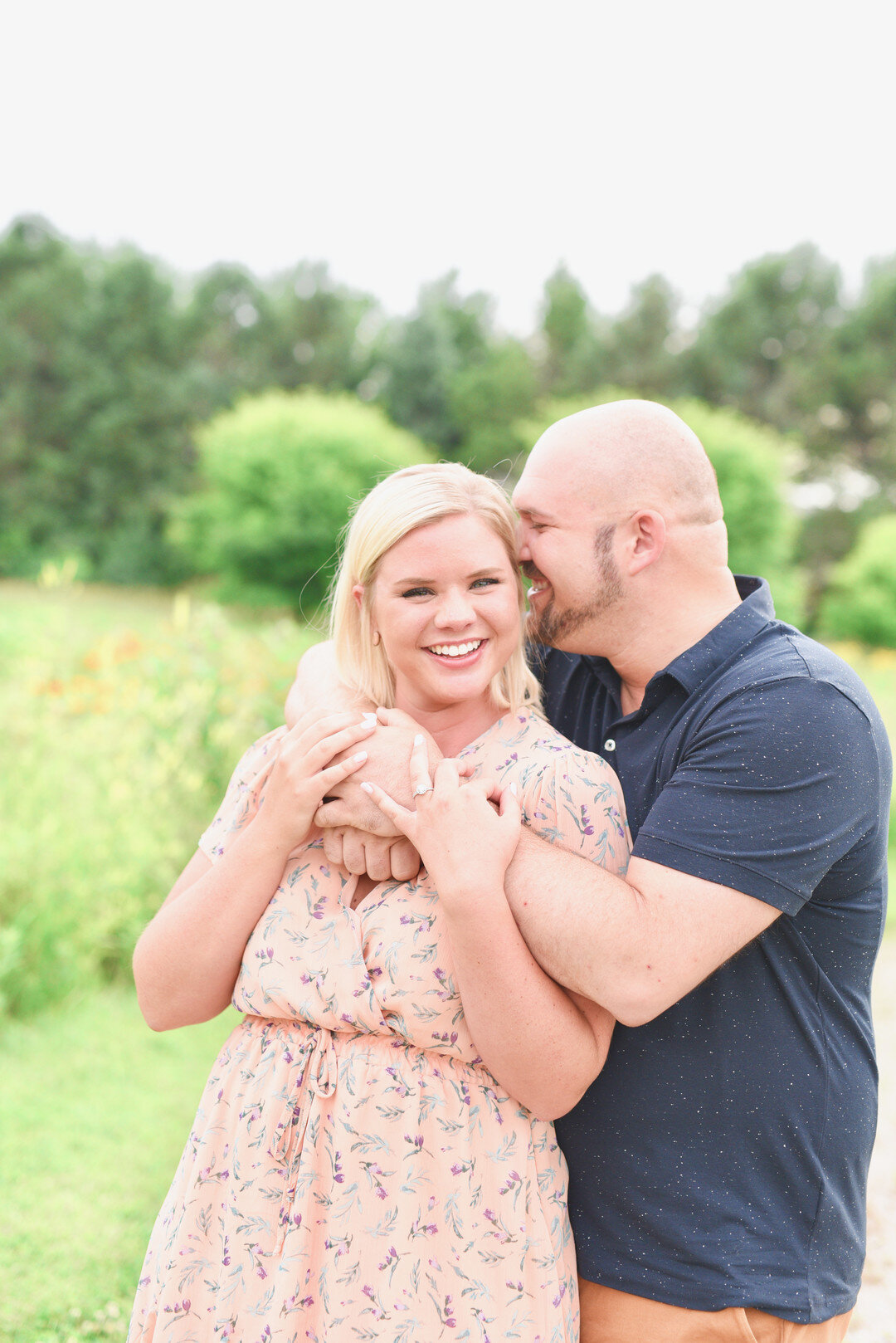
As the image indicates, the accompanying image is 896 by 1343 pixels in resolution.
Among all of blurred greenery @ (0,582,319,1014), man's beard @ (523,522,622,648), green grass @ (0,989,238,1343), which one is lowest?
green grass @ (0,989,238,1343)

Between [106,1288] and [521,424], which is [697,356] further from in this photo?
[106,1288]

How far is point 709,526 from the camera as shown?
220 centimetres

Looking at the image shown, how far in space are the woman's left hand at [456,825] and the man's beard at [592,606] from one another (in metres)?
0.52

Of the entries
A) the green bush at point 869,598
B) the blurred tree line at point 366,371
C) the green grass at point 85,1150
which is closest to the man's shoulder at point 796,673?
the green grass at point 85,1150

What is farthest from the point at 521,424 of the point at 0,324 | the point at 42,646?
the point at 42,646

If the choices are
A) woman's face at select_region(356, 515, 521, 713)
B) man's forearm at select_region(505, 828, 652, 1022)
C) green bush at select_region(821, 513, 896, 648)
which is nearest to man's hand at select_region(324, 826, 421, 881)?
man's forearm at select_region(505, 828, 652, 1022)

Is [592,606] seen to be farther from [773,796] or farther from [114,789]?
[114,789]

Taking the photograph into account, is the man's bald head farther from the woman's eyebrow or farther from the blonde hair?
the woman's eyebrow

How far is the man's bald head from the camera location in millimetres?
2133

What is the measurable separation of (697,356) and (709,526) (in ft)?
104

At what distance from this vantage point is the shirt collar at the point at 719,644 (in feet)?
6.56

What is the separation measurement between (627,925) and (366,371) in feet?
99.0

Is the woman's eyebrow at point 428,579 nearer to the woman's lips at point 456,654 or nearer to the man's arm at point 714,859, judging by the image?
the woman's lips at point 456,654

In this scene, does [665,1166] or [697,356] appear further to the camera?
[697,356]
